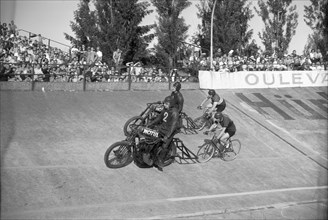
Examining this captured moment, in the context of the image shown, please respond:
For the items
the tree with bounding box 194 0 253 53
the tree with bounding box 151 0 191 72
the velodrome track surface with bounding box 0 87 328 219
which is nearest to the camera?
the velodrome track surface with bounding box 0 87 328 219

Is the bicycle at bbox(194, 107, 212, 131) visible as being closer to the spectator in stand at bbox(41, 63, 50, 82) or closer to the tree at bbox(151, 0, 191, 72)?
the spectator in stand at bbox(41, 63, 50, 82)

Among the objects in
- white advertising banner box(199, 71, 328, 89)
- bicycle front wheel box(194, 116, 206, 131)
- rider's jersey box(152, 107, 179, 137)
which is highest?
white advertising banner box(199, 71, 328, 89)

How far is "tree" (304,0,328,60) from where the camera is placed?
32.4m

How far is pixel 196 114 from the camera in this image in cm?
2000

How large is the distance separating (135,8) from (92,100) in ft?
32.0

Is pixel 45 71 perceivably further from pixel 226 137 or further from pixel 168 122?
pixel 168 122

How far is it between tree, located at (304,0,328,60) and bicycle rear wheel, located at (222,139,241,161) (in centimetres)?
1917

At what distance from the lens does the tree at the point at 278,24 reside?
3642cm

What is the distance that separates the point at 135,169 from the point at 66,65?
10.0m

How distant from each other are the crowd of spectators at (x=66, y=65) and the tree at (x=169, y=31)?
204 centimetres

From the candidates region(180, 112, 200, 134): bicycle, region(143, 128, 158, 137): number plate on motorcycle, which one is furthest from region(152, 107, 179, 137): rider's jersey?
region(180, 112, 200, 134): bicycle

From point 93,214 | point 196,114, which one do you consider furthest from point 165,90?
point 93,214

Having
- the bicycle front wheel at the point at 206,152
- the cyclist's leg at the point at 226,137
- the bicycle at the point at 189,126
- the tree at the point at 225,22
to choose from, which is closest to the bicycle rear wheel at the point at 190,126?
the bicycle at the point at 189,126

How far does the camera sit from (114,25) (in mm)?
26641
